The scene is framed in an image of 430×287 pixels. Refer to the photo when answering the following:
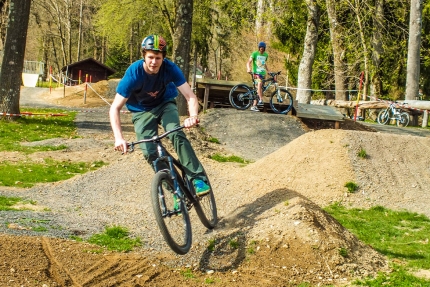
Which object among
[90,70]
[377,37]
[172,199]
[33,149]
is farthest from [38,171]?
[90,70]

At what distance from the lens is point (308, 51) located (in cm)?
2641

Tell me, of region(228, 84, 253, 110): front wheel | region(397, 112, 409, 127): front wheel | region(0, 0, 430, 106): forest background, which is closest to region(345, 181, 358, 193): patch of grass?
region(228, 84, 253, 110): front wheel

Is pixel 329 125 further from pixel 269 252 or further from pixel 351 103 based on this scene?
pixel 269 252

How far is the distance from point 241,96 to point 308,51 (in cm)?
688

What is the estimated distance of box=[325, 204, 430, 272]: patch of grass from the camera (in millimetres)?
7613

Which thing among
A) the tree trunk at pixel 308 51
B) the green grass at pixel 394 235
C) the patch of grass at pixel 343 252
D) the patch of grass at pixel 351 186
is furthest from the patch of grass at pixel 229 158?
the tree trunk at pixel 308 51

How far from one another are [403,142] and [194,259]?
700 cm

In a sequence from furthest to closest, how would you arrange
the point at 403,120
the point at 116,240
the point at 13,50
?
the point at 403,120, the point at 13,50, the point at 116,240

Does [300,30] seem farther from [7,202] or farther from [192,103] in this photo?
[192,103]

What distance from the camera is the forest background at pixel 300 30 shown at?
25922 mm

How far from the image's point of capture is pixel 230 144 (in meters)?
17.6

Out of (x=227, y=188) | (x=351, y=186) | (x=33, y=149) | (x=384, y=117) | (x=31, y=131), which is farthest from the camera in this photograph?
(x=384, y=117)

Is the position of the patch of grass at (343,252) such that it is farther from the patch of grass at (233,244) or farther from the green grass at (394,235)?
the patch of grass at (233,244)

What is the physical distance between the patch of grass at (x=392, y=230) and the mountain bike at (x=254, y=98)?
1042 cm
